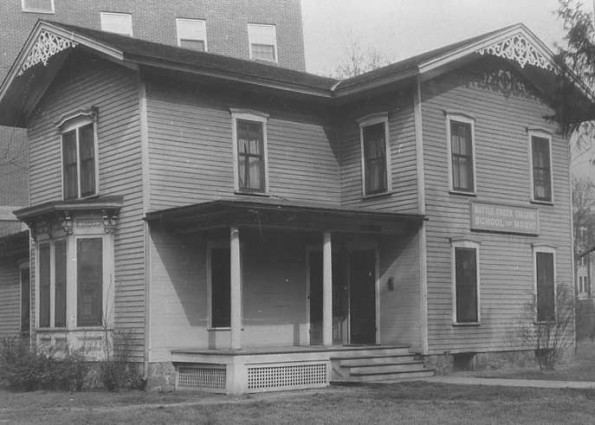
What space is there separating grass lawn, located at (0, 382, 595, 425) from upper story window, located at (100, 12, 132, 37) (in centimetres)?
2216

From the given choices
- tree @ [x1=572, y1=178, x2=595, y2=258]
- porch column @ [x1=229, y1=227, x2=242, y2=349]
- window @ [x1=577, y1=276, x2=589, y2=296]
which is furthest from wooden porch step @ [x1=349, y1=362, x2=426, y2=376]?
window @ [x1=577, y1=276, x2=589, y2=296]

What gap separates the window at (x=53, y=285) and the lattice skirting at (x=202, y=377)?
128 inches

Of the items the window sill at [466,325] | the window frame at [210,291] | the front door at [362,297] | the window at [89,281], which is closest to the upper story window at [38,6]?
the window at [89,281]

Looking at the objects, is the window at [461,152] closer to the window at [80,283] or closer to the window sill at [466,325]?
the window sill at [466,325]

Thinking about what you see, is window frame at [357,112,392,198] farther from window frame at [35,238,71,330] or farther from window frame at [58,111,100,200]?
window frame at [35,238,71,330]

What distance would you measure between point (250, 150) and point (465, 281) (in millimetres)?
6065

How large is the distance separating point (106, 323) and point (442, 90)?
9.64 metres

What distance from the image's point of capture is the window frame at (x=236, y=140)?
20734 mm

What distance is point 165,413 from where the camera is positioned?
44.7 feet

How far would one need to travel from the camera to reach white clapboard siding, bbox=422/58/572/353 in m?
20.8

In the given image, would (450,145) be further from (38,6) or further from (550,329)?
(38,6)

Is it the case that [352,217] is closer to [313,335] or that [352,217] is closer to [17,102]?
[313,335]

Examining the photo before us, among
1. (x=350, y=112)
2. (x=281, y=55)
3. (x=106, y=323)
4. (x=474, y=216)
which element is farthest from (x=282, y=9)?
(x=106, y=323)

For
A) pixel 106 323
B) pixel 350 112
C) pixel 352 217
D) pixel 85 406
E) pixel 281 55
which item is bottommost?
pixel 85 406
